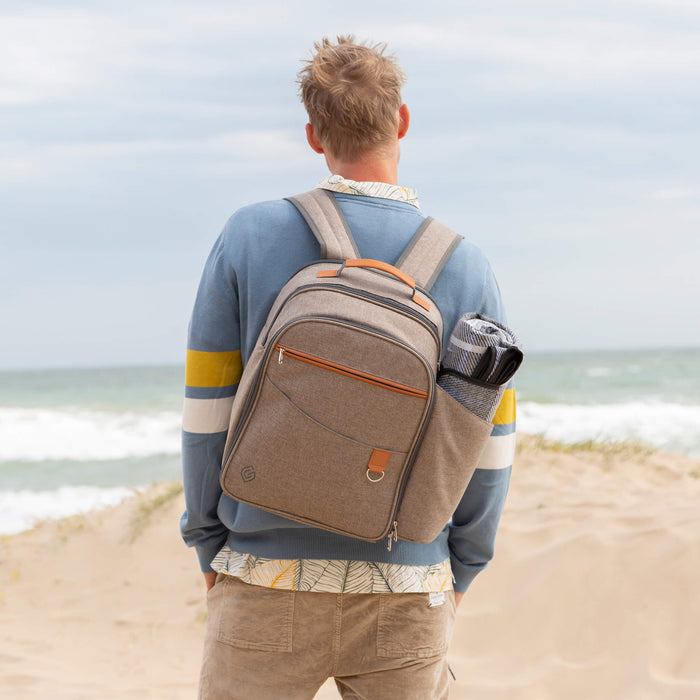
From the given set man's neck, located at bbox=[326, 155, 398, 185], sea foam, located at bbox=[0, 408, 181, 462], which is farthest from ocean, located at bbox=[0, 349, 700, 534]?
man's neck, located at bbox=[326, 155, 398, 185]

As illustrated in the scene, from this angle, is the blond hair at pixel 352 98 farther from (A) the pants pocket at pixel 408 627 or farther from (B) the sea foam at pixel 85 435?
(B) the sea foam at pixel 85 435

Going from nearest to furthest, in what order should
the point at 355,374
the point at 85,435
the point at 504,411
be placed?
1. the point at 355,374
2. the point at 504,411
3. the point at 85,435

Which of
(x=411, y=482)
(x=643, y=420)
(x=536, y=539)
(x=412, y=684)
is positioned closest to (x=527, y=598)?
(x=536, y=539)

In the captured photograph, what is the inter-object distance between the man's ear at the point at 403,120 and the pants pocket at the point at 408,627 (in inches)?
42.6

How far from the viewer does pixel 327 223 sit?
1508 millimetres

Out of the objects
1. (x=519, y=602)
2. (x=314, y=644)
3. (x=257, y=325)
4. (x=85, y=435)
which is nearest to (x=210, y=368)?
(x=257, y=325)

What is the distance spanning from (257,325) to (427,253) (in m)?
0.41

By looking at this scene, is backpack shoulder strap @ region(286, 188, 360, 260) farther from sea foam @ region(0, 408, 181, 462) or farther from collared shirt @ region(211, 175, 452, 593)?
sea foam @ region(0, 408, 181, 462)

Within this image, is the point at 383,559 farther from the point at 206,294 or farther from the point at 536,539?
the point at 536,539

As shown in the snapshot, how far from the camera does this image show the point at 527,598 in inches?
143

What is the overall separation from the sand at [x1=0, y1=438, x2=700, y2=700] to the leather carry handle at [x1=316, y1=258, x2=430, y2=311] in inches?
93.8

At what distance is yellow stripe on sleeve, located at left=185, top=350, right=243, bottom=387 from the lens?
1592 millimetres

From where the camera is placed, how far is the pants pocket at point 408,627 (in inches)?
59.9

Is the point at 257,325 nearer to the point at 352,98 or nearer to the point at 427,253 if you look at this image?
the point at 427,253
